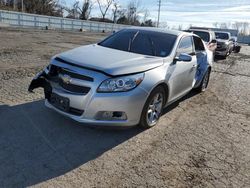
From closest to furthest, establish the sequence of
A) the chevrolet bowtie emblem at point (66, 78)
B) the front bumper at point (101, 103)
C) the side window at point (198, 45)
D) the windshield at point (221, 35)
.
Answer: the front bumper at point (101, 103), the chevrolet bowtie emblem at point (66, 78), the side window at point (198, 45), the windshield at point (221, 35)

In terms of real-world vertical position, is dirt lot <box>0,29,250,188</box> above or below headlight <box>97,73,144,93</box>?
below

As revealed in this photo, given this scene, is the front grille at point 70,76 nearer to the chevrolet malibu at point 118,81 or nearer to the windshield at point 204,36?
the chevrolet malibu at point 118,81

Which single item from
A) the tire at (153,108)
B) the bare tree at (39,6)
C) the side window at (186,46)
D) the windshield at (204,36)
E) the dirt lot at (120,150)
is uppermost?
the bare tree at (39,6)

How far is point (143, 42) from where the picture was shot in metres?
5.39

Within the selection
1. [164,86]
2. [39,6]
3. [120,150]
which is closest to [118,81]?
[120,150]

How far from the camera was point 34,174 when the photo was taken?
3150mm

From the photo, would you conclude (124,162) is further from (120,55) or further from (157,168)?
(120,55)

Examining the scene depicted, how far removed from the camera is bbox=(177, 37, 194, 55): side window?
18.1ft

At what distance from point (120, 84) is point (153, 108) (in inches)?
38.6

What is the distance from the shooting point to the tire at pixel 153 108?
4.34m

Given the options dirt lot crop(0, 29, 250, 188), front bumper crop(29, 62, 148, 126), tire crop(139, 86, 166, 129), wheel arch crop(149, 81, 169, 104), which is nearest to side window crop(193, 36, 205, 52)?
dirt lot crop(0, 29, 250, 188)

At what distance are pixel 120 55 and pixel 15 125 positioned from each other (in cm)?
207

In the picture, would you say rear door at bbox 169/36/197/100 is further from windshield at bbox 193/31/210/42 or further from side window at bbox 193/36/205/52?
windshield at bbox 193/31/210/42

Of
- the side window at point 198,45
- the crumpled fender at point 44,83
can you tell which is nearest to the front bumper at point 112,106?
the crumpled fender at point 44,83
